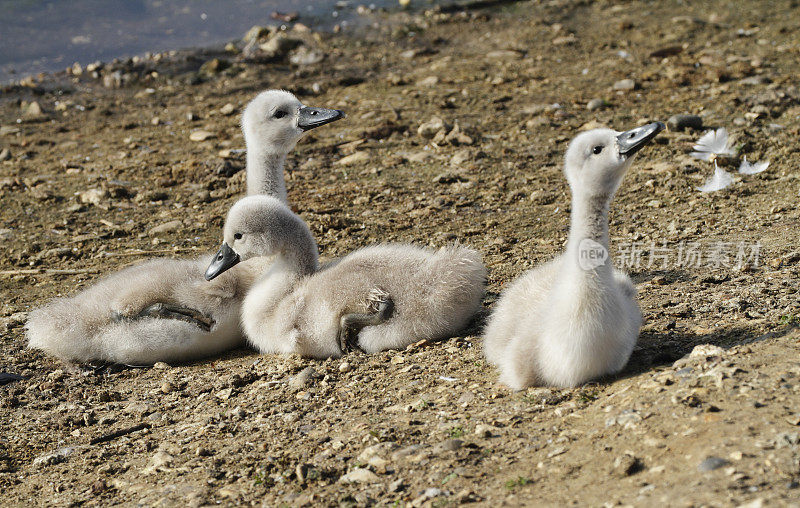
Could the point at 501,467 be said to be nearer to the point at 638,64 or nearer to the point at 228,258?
the point at 228,258

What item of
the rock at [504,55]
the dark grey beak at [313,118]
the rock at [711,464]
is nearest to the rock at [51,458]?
the dark grey beak at [313,118]

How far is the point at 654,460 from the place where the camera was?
3.63 metres

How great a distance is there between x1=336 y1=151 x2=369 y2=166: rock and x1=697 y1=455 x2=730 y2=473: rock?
6.24 metres

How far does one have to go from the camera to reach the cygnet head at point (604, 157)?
14.2ft

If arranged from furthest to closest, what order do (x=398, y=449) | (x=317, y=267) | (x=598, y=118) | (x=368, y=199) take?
(x=598, y=118)
(x=368, y=199)
(x=317, y=267)
(x=398, y=449)

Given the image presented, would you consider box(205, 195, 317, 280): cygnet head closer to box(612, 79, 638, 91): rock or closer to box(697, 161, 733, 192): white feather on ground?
box(697, 161, 733, 192): white feather on ground

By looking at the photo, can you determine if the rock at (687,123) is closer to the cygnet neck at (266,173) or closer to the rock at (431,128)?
the rock at (431,128)

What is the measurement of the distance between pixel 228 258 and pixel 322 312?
A: 0.77 metres

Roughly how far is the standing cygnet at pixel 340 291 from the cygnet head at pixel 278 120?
1.02m

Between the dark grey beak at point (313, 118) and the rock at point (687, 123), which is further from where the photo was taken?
the rock at point (687, 123)

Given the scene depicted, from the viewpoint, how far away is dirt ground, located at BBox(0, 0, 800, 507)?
3.93 m

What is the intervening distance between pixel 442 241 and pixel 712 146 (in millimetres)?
2820

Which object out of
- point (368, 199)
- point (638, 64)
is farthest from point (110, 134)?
point (638, 64)

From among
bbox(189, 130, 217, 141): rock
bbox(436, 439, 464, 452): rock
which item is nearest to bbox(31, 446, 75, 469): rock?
bbox(436, 439, 464, 452): rock
